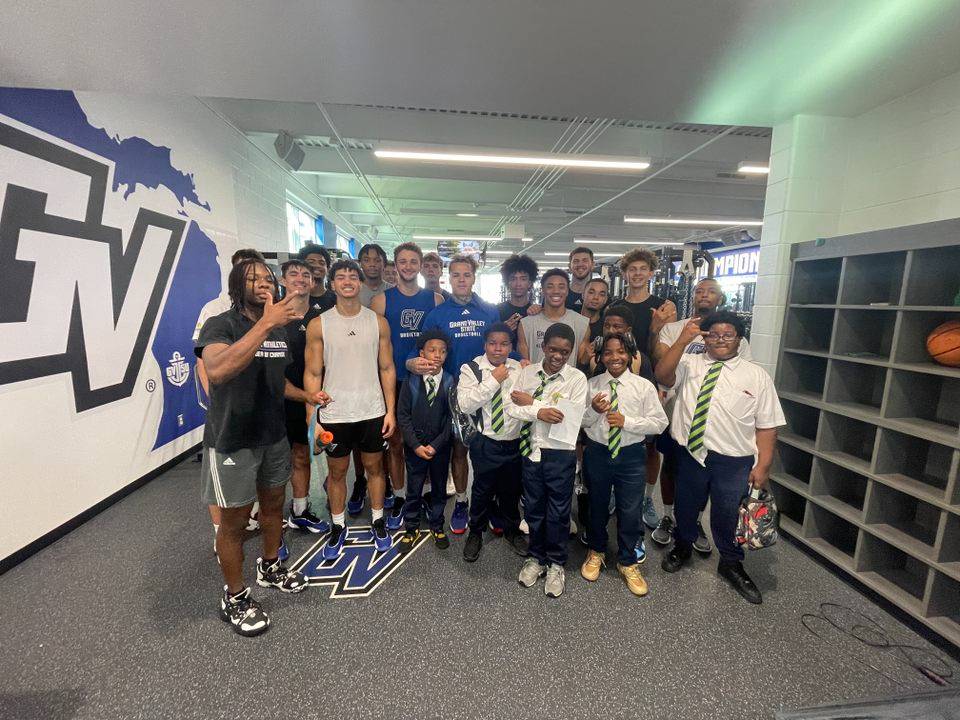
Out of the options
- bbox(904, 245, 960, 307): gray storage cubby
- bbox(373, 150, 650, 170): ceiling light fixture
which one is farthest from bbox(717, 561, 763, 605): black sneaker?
bbox(373, 150, 650, 170): ceiling light fixture

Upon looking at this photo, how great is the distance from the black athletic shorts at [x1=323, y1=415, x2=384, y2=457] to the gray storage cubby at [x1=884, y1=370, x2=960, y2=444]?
2810 millimetres

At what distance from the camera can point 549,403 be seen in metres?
2.07

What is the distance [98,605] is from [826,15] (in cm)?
448

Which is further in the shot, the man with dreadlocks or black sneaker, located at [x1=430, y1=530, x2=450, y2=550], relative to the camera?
black sneaker, located at [x1=430, y1=530, x2=450, y2=550]

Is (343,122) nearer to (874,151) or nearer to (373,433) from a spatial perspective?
(373,433)

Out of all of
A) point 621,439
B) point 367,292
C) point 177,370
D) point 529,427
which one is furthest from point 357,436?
point 177,370

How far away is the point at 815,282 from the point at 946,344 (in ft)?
2.96

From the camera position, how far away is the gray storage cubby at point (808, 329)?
270 cm

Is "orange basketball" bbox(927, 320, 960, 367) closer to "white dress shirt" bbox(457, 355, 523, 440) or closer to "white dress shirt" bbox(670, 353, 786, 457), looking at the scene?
"white dress shirt" bbox(670, 353, 786, 457)

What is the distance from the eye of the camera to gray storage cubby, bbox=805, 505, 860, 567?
8.00 ft

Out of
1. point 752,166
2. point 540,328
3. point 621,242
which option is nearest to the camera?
point 540,328

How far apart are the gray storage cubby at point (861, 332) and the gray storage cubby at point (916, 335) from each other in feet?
0.99

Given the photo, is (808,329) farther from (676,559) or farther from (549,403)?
(549,403)

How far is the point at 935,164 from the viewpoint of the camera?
2240 mm
